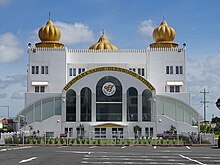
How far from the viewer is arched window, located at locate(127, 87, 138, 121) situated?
2287 inches

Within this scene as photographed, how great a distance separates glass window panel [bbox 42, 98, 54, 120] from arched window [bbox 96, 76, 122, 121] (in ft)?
20.9

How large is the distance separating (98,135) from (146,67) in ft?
49.2

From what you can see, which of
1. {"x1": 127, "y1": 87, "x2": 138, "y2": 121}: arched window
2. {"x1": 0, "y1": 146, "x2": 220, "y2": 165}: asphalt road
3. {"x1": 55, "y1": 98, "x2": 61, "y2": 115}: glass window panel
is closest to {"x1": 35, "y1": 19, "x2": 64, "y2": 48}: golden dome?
{"x1": 55, "y1": 98, "x2": 61, "y2": 115}: glass window panel

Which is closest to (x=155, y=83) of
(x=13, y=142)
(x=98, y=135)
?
(x=98, y=135)

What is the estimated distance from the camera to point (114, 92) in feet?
192

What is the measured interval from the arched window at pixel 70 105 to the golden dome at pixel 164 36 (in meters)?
16.4

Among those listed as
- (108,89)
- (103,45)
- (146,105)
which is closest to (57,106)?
(108,89)

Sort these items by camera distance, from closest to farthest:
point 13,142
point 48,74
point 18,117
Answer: point 13,142, point 18,117, point 48,74

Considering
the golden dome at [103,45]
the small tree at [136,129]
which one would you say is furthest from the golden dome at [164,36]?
the small tree at [136,129]

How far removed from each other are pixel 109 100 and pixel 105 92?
1183 millimetres

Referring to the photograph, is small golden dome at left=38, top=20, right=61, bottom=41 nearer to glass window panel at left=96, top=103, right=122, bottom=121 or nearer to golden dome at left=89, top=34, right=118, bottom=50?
golden dome at left=89, top=34, right=118, bottom=50

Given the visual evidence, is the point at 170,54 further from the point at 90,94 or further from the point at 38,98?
the point at 38,98

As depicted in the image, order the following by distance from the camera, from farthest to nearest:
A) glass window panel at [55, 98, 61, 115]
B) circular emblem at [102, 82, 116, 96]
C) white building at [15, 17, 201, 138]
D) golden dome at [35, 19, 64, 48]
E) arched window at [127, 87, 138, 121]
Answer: golden dome at [35, 19, 64, 48] → glass window panel at [55, 98, 61, 115] → circular emblem at [102, 82, 116, 96] → arched window at [127, 87, 138, 121] → white building at [15, 17, 201, 138]

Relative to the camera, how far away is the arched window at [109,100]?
57.9 meters
